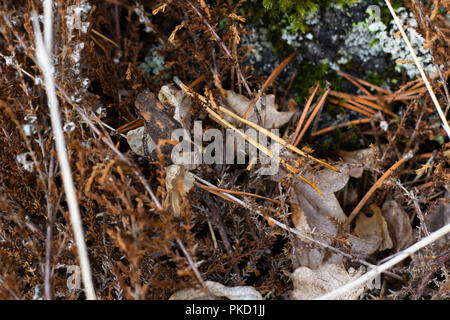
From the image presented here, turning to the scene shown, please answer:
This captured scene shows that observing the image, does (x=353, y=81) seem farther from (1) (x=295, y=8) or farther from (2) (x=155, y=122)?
(2) (x=155, y=122)

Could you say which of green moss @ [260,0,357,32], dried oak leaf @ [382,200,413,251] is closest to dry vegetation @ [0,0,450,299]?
dried oak leaf @ [382,200,413,251]

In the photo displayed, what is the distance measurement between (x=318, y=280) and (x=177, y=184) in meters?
0.77

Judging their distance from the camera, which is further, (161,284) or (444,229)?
(444,229)

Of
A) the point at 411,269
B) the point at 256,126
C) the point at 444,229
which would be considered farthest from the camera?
the point at 256,126

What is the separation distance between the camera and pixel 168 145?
5.91ft

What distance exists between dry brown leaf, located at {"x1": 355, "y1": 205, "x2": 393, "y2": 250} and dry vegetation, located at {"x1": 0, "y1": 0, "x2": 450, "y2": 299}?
19mm

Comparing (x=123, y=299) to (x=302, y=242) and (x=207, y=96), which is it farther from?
(x=207, y=96)

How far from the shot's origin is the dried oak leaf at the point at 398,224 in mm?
1975

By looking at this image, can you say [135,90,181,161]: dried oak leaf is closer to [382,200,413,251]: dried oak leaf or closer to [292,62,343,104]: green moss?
[292,62,343,104]: green moss

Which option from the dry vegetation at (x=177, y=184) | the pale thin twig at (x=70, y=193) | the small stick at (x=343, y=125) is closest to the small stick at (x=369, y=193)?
the dry vegetation at (x=177, y=184)

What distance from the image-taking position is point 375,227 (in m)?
1.99
